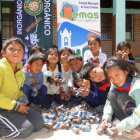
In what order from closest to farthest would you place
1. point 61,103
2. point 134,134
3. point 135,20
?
1. point 134,134
2. point 61,103
3. point 135,20

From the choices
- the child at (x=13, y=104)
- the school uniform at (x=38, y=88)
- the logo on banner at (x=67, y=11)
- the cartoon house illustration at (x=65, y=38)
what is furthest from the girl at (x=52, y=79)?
the logo on banner at (x=67, y=11)

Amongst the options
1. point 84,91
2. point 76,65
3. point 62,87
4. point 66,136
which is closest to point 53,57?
point 76,65

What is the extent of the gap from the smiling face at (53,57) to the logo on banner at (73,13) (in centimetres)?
226

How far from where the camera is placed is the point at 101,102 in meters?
2.67

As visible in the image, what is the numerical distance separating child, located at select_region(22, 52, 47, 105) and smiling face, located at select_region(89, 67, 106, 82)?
2.39 feet

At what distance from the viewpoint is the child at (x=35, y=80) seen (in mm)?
2660

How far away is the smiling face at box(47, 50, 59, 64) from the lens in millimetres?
3038

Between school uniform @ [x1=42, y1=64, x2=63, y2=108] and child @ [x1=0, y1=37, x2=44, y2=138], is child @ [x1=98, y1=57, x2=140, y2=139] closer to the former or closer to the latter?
child @ [x1=0, y1=37, x2=44, y2=138]

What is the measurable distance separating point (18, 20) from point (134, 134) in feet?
15.7

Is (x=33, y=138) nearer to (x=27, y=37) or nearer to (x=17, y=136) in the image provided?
(x=17, y=136)

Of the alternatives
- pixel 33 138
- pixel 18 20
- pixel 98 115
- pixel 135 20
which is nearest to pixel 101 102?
pixel 98 115

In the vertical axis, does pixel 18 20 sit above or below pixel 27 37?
above

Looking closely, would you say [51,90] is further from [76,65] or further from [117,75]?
[117,75]

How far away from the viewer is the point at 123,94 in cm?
195
